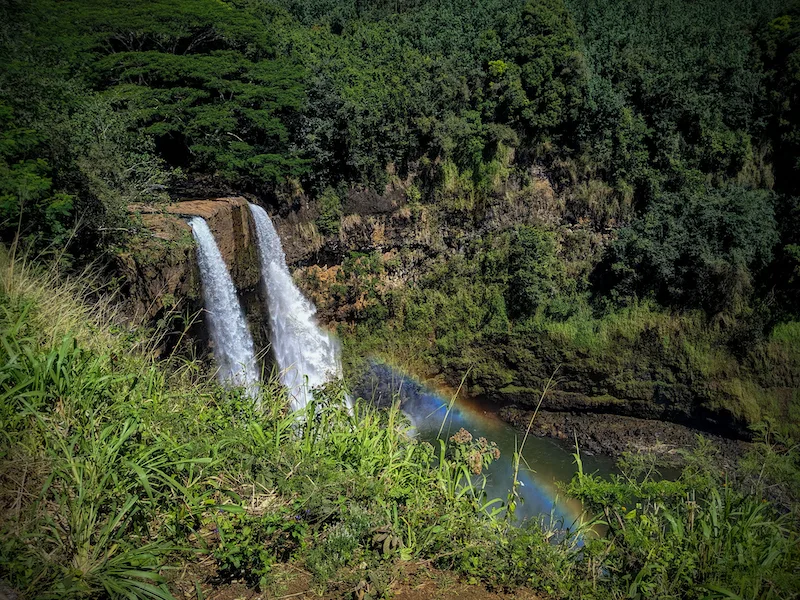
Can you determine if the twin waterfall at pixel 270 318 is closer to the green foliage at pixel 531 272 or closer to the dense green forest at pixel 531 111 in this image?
the dense green forest at pixel 531 111

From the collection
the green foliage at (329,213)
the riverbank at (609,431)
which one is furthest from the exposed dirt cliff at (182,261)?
the riverbank at (609,431)

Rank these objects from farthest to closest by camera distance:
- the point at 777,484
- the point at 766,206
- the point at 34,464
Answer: the point at 766,206, the point at 777,484, the point at 34,464

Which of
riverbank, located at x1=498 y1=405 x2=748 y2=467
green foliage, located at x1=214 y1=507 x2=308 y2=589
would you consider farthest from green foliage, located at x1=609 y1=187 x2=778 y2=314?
green foliage, located at x1=214 y1=507 x2=308 y2=589

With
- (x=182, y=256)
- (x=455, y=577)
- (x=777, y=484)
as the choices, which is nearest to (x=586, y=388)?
(x=182, y=256)

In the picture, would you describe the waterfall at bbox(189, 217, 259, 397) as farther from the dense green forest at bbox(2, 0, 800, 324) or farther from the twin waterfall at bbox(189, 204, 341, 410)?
the dense green forest at bbox(2, 0, 800, 324)

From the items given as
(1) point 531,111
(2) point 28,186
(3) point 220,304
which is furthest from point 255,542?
(1) point 531,111

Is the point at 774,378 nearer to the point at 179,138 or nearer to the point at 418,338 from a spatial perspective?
the point at 418,338

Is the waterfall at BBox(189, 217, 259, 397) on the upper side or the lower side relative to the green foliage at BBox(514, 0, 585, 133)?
lower
